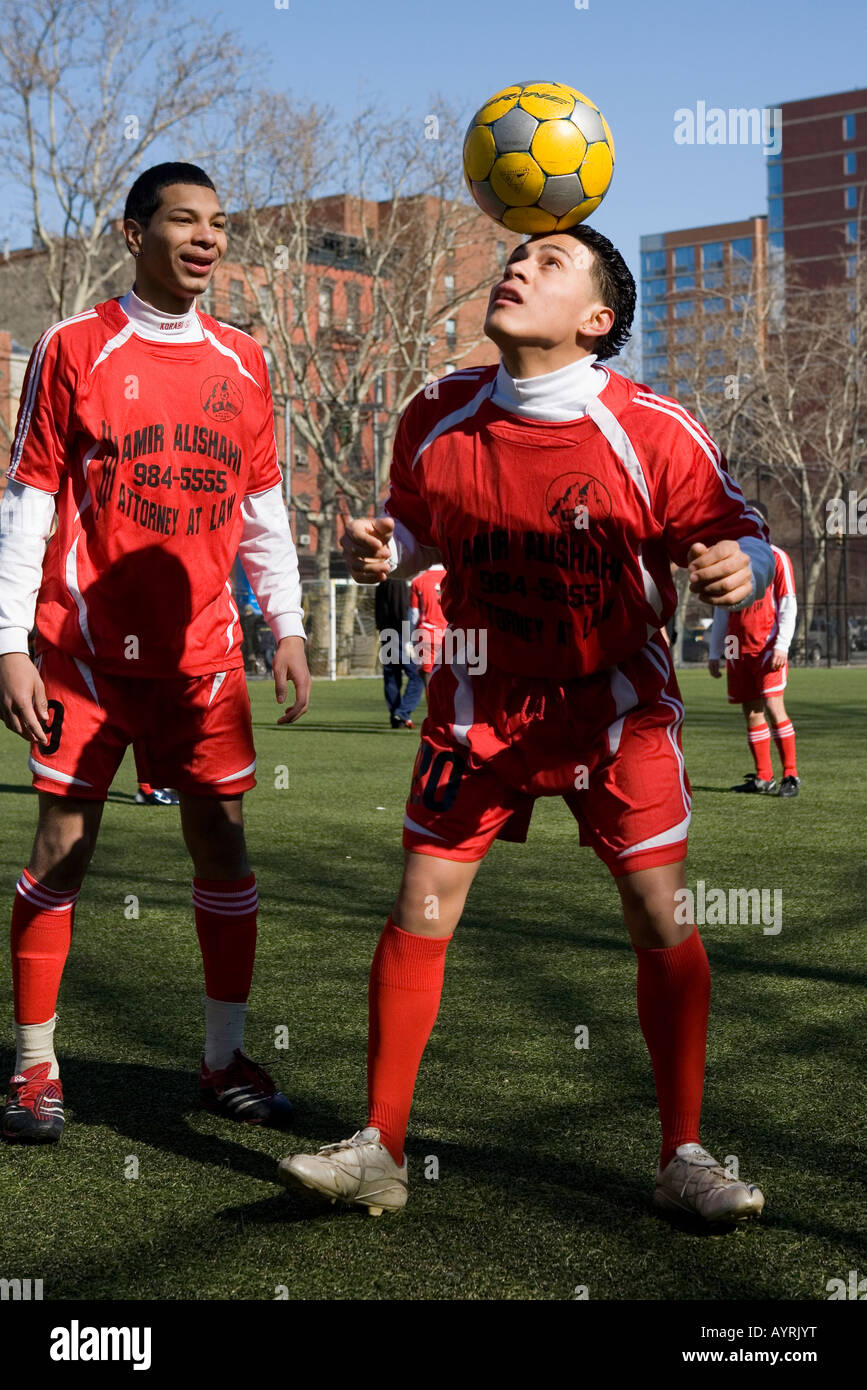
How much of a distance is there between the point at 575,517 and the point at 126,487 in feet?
3.85

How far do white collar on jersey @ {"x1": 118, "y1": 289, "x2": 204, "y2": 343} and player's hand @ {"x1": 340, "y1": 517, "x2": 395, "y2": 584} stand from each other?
885 mm

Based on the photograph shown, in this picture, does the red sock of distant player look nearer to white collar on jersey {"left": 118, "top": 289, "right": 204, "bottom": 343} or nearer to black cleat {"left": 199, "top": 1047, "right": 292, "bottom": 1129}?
black cleat {"left": 199, "top": 1047, "right": 292, "bottom": 1129}

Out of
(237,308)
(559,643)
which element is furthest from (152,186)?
(237,308)

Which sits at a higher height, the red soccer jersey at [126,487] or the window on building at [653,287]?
the window on building at [653,287]

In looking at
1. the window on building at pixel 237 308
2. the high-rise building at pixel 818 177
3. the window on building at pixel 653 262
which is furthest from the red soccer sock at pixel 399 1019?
the window on building at pixel 653 262

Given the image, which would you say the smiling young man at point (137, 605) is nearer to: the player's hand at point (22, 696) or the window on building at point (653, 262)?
the player's hand at point (22, 696)

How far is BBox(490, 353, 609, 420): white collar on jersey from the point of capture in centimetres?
300

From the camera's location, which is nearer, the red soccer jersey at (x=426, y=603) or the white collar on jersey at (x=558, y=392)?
the white collar on jersey at (x=558, y=392)

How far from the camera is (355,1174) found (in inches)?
117

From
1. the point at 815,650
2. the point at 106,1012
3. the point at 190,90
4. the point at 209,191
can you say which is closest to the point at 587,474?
the point at 209,191

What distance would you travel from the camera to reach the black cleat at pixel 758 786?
1052 cm

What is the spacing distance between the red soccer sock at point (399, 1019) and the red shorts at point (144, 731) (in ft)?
2.47

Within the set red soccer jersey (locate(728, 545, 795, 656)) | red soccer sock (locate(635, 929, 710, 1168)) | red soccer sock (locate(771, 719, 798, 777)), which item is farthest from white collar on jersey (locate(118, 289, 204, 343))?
red soccer sock (locate(771, 719, 798, 777))
